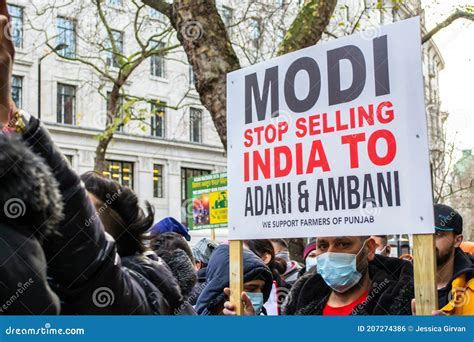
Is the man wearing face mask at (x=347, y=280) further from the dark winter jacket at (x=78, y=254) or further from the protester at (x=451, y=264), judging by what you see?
the dark winter jacket at (x=78, y=254)

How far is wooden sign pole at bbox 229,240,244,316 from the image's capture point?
10.5 ft

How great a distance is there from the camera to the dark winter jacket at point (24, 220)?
1.54 m

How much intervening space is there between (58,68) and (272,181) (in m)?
27.7

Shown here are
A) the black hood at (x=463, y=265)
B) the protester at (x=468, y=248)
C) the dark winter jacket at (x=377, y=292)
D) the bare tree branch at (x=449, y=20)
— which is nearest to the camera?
the dark winter jacket at (x=377, y=292)

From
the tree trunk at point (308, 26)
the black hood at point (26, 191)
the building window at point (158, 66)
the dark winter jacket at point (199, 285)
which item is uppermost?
the building window at point (158, 66)

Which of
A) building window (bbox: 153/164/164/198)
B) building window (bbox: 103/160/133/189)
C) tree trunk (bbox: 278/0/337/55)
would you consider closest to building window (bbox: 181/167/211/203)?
building window (bbox: 153/164/164/198)

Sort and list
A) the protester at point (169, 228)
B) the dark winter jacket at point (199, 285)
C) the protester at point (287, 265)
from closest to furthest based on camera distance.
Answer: the dark winter jacket at point (199, 285) → the protester at point (169, 228) → the protester at point (287, 265)

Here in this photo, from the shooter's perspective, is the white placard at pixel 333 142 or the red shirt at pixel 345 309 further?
the red shirt at pixel 345 309

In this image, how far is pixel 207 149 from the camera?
36156 mm

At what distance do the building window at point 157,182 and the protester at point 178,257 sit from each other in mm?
28968

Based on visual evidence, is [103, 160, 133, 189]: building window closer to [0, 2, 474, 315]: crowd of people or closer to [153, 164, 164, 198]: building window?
[153, 164, 164, 198]: building window

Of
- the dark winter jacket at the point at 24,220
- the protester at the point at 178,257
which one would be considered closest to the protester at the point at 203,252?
the protester at the point at 178,257

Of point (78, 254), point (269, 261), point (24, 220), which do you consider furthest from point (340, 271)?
point (24, 220)

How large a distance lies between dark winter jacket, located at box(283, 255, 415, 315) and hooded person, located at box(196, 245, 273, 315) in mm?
370
